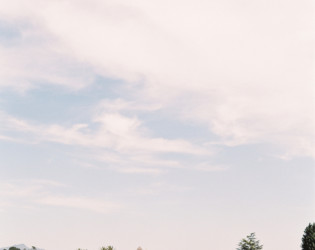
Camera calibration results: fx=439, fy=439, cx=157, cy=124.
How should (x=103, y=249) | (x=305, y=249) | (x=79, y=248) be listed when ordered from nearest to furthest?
(x=305, y=249)
(x=103, y=249)
(x=79, y=248)

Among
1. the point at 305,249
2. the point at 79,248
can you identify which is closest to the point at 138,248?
the point at 79,248

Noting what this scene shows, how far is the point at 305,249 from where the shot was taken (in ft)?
207

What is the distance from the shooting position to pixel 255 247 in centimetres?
9169

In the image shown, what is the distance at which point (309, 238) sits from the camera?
6275cm

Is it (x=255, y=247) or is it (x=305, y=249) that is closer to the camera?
(x=305, y=249)

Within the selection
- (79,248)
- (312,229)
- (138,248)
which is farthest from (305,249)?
(79,248)

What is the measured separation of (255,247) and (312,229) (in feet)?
99.3

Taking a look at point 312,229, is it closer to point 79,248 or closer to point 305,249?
point 305,249

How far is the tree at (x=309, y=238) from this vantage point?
62.1 m

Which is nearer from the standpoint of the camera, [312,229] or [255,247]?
[312,229]

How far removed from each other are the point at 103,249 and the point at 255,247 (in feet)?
104

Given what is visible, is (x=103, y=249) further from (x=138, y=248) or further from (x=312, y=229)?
(x=312, y=229)

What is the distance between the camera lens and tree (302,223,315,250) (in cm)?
6212

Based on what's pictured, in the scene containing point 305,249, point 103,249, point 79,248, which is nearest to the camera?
point 305,249
